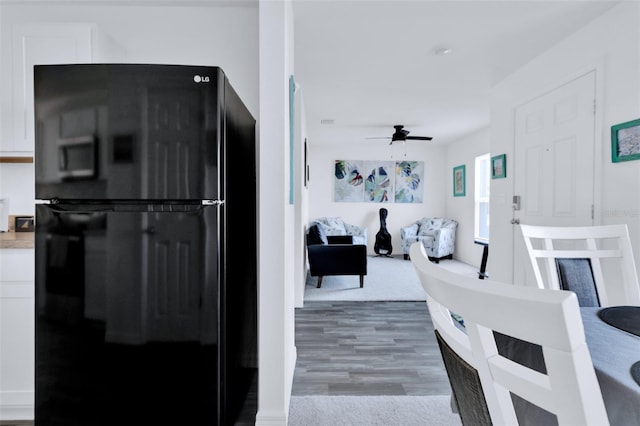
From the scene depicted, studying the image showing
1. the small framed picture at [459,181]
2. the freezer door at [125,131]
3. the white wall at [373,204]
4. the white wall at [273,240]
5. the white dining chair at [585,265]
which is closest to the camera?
the freezer door at [125,131]

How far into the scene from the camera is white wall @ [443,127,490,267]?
594 centimetres

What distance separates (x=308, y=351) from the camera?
260 centimetres

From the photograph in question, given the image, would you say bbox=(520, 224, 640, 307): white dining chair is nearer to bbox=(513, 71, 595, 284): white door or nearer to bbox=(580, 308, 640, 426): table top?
bbox=(580, 308, 640, 426): table top

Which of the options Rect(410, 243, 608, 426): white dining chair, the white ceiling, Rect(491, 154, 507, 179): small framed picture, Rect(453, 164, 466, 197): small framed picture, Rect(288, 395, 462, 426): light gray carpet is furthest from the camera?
Rect(453, 164, 466, 197): small framed picture

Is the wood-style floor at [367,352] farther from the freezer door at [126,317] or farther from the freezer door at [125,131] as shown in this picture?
the freezer door at [125,131]

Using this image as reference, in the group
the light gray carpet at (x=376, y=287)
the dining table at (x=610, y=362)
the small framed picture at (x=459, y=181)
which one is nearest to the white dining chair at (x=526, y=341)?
the dining table at (x=610, y=362)

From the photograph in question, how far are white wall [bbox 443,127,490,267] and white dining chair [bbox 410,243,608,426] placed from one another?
5869 millimetres

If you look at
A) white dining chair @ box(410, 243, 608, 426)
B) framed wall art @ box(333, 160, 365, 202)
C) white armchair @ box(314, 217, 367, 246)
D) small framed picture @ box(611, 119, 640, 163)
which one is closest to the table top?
white dining chair @ box(410, 243, 608, 426)

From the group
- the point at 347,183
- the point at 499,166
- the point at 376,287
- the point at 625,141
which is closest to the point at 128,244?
the point at 625,141

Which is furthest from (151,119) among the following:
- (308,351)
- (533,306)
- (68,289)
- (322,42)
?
(308,351)

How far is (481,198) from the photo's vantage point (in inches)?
237

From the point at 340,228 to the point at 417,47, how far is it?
428 centimetres

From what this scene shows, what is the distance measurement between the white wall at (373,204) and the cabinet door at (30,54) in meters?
5.63

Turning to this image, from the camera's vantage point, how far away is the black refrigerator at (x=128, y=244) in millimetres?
1295
